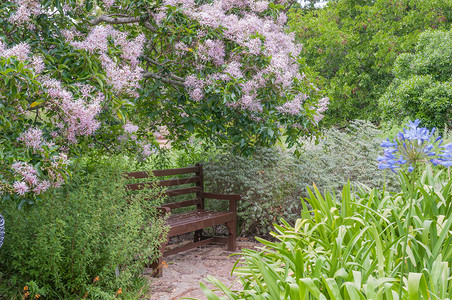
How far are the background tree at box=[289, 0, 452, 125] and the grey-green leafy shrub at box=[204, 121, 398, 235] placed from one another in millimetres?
6646

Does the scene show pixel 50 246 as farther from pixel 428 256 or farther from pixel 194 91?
pixel 428 256

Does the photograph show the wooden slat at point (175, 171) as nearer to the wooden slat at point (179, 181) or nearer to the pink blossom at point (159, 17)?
the wooden slat at point (179, 181)

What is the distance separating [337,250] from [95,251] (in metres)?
1.79

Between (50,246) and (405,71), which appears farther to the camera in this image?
(405,71)

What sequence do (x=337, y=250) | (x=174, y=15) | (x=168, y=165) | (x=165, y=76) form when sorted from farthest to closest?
(x=168, y=165), (x=165, y=76), (x=174, y=15), (x=337, y=250)

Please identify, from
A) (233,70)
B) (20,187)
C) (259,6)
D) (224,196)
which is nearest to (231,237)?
(224,196)

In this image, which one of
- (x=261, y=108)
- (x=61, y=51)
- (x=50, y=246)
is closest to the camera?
(x=50, y=246)

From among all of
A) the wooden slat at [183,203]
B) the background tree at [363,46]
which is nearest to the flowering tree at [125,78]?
the wooden slat at [183,203]

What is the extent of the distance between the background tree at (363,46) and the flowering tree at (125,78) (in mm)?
8185

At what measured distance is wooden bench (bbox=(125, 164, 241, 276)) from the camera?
14.2ft

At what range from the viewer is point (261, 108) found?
13.0ft

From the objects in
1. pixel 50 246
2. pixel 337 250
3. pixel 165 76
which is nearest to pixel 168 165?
pixel 165 76

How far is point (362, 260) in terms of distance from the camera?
1.97 meters

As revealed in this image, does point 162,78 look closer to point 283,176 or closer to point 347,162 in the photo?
point 283,176
